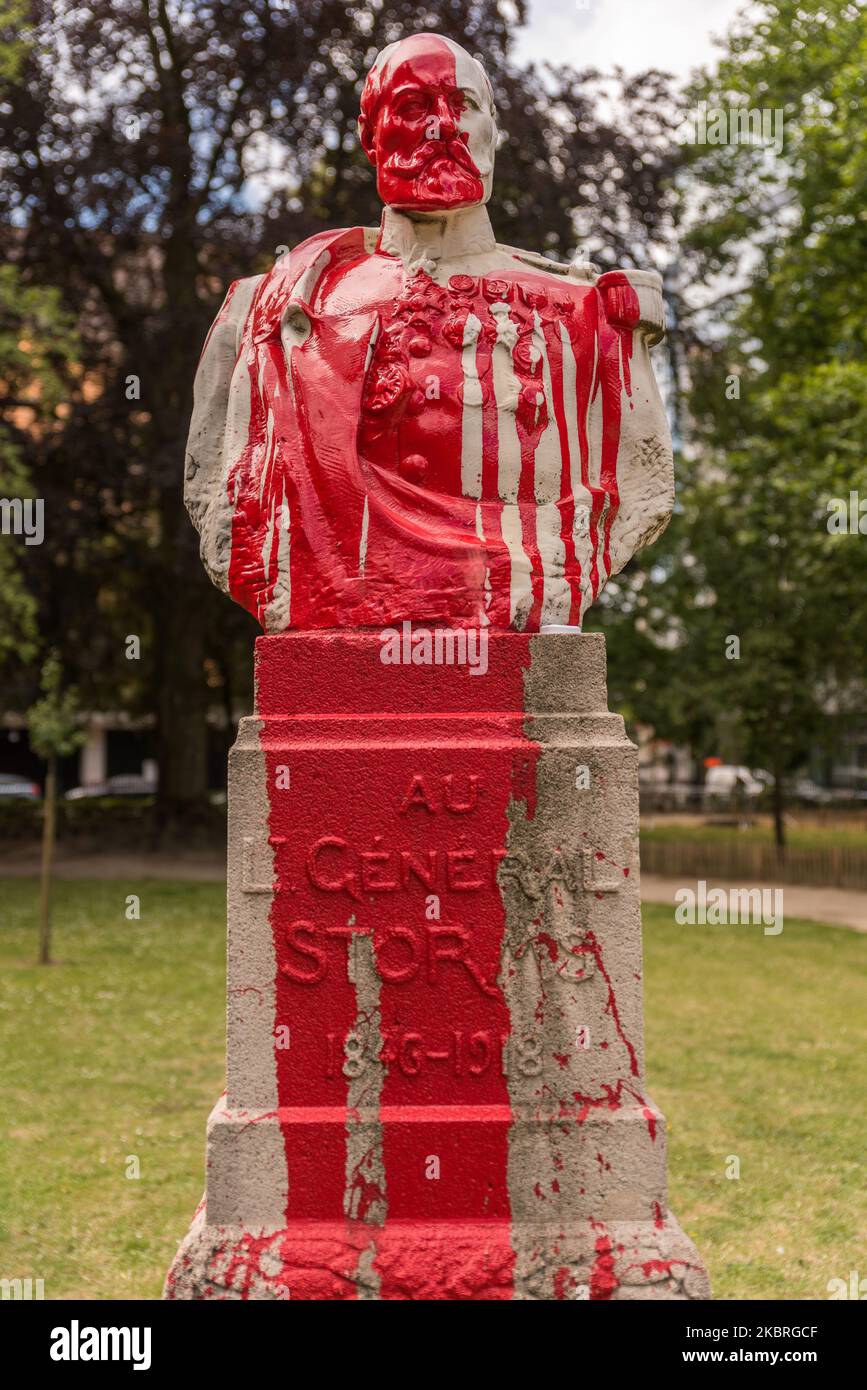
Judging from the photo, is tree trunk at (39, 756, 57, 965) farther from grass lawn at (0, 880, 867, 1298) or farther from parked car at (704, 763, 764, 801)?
parked car at (704, 763, 764, 801)

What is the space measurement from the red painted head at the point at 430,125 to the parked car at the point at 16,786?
2801cm

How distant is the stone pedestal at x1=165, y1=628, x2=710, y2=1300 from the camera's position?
12.0ft

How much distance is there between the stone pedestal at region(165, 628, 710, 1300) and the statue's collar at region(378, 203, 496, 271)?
1566 mm

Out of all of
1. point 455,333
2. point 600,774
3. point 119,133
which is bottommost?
point 600,774

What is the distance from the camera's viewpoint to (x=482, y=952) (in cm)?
377

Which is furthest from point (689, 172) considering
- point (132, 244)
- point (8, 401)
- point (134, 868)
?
point (134, 868)

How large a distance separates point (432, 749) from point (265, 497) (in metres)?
1.00

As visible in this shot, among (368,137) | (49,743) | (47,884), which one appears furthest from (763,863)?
(368,137)

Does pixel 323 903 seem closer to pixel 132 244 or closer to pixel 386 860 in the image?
pixel 386 860

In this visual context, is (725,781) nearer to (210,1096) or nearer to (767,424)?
(767,424)

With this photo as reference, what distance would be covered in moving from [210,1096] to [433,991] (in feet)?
13.9

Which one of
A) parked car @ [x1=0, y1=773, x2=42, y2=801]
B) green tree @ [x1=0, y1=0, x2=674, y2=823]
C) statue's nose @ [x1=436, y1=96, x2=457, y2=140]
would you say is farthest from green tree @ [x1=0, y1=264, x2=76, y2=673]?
parked car @ [x1=0, y1=773, x2=42, y2=801]

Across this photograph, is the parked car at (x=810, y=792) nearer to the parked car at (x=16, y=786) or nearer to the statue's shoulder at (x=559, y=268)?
the parked car at (x=16, y=786)

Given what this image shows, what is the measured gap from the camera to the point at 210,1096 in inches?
297
